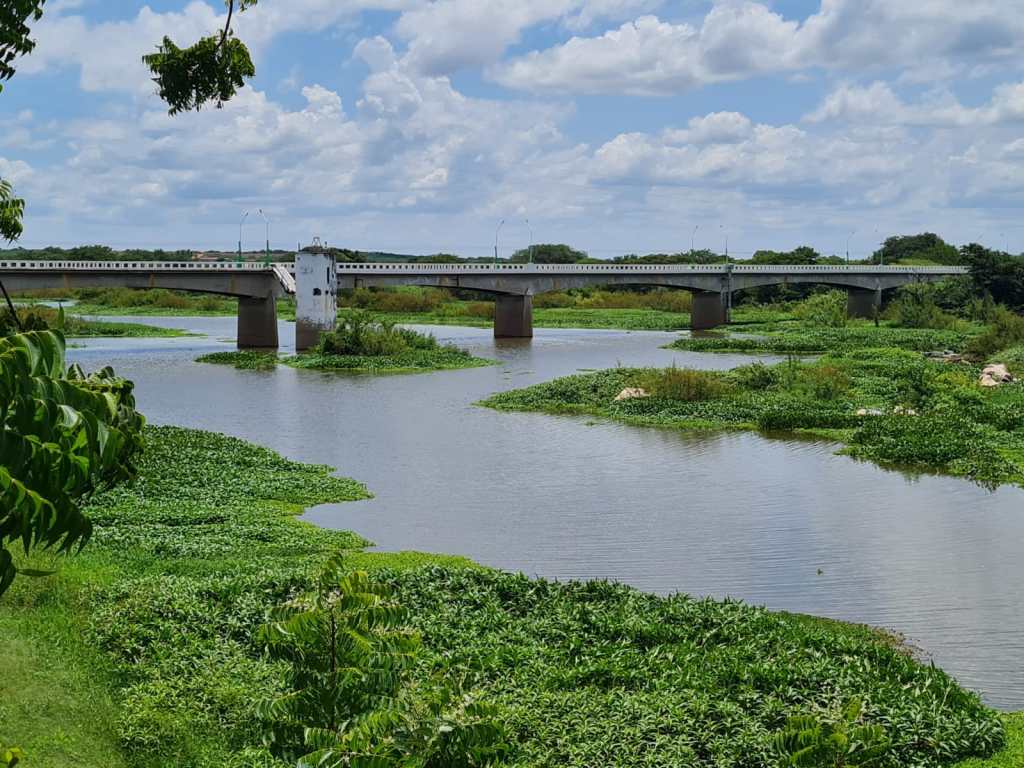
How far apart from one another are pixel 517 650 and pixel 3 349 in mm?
8342

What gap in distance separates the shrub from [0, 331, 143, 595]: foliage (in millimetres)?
31265

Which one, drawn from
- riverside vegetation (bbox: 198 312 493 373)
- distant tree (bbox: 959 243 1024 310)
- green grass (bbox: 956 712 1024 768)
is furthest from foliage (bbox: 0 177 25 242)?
distant tree (bbox: 959 243 1024 310)

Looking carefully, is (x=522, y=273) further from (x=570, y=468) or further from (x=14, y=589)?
(x=14, y=589)

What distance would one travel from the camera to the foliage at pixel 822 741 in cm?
780

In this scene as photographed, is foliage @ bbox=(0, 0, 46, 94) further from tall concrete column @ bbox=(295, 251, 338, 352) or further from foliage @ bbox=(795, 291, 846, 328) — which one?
foliage @ bbox=(795, 291, 846, 328)

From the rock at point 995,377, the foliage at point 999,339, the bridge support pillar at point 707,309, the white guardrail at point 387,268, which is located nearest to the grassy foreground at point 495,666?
the rock at point 995,377

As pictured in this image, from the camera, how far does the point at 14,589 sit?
1341 centimetres

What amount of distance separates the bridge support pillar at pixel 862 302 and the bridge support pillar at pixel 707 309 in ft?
44.9

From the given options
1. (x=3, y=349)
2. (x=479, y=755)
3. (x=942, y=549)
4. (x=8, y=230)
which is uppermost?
(x=8, y=230)

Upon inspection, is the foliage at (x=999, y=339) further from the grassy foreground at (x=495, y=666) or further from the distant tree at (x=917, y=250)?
the distant tree at (x=917, y=250)

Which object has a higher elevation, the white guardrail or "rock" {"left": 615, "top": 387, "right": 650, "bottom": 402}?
the white guardrail

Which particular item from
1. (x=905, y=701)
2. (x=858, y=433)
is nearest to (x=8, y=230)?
(x=905, y=701)

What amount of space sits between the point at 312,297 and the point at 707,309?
31.8 meters

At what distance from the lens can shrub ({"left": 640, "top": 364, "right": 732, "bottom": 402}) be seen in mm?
35094
